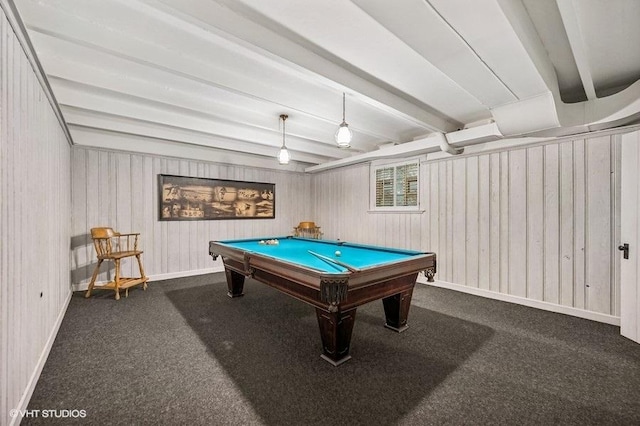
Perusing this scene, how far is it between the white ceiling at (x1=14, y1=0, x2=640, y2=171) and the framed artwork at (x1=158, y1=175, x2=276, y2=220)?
1448mm

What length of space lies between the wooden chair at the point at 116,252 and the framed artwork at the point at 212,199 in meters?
0.74

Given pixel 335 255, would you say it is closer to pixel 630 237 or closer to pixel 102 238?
pixel 630 237

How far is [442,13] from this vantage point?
169 centimetres

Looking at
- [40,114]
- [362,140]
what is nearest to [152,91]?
[40,114]

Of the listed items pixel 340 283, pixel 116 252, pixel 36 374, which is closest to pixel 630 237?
pixel 340 283

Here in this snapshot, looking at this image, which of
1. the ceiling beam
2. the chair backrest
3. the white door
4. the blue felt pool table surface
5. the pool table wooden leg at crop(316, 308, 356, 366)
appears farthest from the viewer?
the chair backrest

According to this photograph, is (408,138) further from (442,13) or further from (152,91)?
(152,91)

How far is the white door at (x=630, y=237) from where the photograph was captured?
2.65 meters

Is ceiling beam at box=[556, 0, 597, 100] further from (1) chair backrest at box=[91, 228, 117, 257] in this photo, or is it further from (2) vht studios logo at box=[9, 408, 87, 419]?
(1) chair backrest at box=[91, 228, 117, 257]

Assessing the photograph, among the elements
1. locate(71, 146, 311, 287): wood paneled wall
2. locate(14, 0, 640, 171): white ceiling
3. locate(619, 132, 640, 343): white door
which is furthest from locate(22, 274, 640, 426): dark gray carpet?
locate(14, 0, 640, 171): white ceiling

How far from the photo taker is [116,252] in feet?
14.2

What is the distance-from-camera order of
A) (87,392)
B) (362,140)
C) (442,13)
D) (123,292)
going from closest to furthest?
(442,13)
(87,392)
(123,292)
(362,140)

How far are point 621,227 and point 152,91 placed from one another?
5324 mm

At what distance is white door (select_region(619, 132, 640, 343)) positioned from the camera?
265 cm
